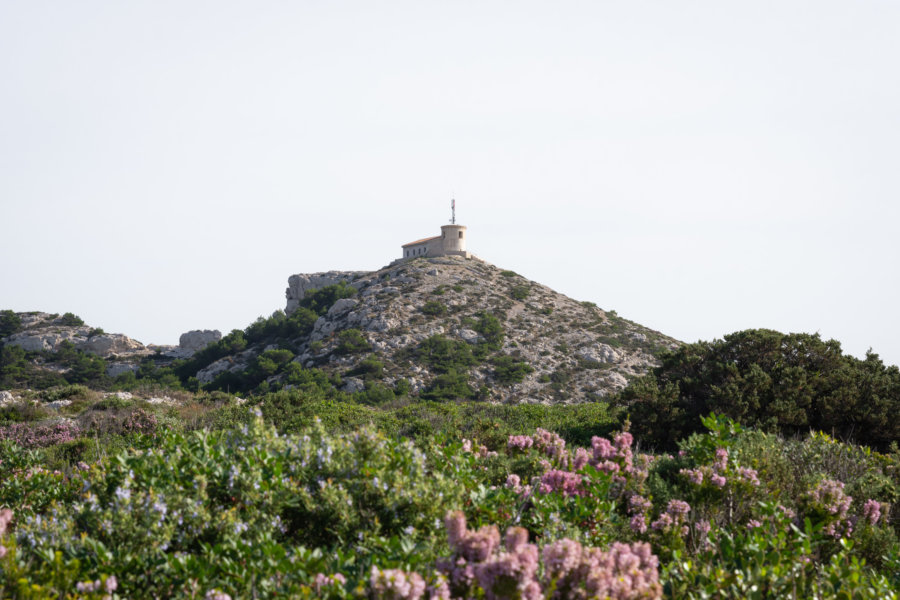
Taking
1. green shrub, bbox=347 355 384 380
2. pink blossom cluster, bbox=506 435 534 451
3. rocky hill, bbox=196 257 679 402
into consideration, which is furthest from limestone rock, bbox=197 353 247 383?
pink blossom cluster, bbox=506 435 534 451

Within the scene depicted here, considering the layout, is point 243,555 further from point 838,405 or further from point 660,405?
point 838,405

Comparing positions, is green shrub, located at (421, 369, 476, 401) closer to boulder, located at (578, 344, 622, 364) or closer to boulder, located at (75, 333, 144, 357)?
boulder, located at (578, 344, 622, 364)

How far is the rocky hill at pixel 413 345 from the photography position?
44969 mm

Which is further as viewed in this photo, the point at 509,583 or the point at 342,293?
the point at 342,293

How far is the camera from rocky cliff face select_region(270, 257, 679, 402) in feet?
150

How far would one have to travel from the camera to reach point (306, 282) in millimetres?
84250

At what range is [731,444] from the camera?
7.82 metres

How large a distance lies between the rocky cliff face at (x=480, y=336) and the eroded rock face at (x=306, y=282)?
1054cm

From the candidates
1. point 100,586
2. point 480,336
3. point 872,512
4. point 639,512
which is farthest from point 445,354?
point 100,586

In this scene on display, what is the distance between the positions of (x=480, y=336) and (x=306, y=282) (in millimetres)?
37824

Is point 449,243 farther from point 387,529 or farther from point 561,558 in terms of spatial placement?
point 561,558

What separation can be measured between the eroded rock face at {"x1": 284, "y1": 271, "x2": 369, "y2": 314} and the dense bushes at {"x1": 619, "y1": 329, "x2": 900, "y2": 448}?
211 ft

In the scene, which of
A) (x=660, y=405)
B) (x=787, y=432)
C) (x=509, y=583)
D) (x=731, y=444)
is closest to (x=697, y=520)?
(x=731, y=444)

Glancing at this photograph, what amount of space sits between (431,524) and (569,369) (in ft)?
145
